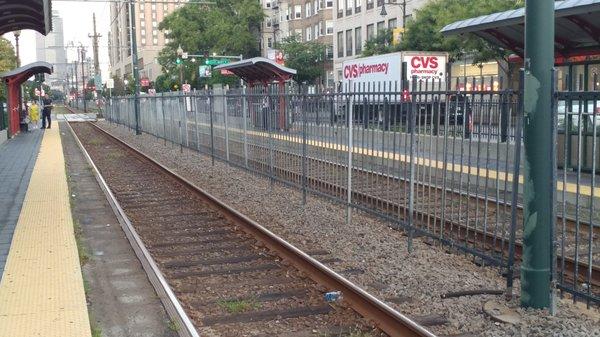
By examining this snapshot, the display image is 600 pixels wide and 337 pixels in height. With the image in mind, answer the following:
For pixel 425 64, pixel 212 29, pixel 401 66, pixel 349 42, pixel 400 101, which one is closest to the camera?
pixel 400 101

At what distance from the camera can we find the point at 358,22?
186 ft

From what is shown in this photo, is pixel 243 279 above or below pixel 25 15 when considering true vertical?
below

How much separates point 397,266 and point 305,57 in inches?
2361

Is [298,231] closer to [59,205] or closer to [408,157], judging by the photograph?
[408,157]

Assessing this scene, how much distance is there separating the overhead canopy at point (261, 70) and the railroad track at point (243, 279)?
51.8 ft

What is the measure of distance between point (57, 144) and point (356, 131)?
2074 centimetres

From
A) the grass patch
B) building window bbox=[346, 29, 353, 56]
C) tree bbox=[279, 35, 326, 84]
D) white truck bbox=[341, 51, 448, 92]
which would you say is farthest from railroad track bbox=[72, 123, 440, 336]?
tree bbox=[279, 35, 326, 84]

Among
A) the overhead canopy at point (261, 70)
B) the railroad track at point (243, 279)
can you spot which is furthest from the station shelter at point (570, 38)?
the overhead canopy at point (261, 70)

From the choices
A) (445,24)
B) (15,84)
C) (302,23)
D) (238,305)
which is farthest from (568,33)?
(302,23)

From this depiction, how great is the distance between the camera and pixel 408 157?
27.4 feet

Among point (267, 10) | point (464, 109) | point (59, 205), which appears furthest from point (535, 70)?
point (267, 10)

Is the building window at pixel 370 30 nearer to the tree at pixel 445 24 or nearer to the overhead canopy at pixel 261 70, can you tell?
the tree at pixel 445 24

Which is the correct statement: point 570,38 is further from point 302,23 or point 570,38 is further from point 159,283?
point 302,23

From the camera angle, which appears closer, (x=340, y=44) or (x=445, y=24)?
(x=445, y=24)
